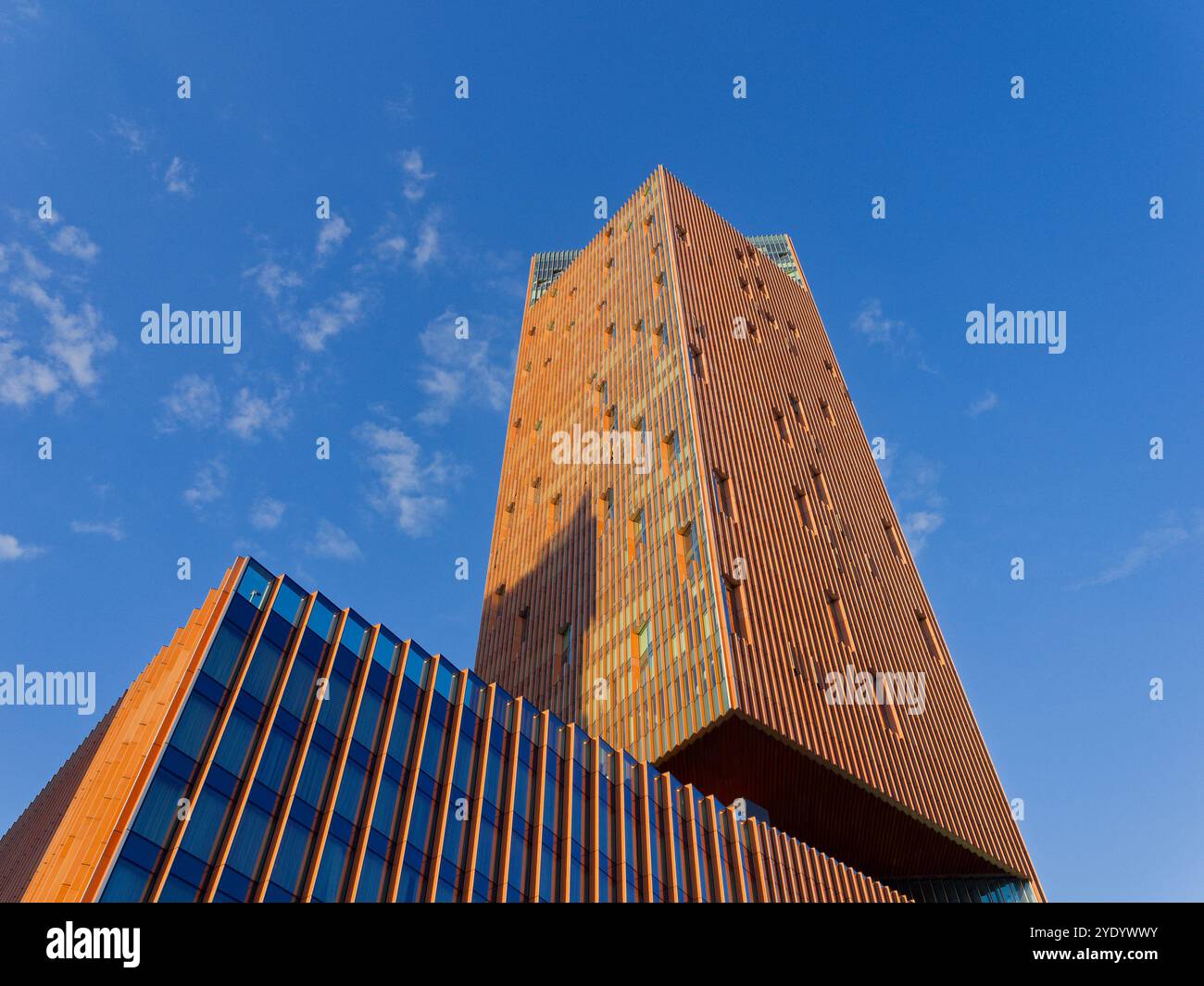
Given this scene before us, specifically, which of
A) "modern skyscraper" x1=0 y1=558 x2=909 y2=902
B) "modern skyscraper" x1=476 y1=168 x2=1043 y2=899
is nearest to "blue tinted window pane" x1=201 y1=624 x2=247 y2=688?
"modern skyscraper" x1=0 y1=558 x2=909 y2=902

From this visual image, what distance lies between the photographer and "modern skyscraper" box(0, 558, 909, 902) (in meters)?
26.4

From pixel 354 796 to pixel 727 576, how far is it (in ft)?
90.6

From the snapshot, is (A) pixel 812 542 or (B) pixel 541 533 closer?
(A) pixel 812 542

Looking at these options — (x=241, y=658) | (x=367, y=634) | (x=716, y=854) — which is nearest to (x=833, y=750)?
(x=716, y=854)

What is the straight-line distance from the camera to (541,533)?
7275 cm

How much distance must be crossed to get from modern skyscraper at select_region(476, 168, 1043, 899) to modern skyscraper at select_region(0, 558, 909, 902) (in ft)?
23.9

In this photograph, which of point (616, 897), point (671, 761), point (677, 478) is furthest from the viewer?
point (677, 478)

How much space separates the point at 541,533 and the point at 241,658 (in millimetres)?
41626

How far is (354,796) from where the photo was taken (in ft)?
103

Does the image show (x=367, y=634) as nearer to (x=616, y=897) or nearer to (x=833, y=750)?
(x=616, y=897)

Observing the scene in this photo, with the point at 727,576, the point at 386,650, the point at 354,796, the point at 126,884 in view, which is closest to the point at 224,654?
the point at 354,796

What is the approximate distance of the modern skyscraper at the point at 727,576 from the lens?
167 ft

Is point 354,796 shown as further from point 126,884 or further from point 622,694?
point 622,694

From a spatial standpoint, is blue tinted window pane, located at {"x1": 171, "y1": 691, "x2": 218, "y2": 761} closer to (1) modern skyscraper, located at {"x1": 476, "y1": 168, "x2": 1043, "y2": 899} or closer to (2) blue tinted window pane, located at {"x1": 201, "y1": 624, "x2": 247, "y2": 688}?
(2) blue tinted window pane, located at {"x1": 201, "y1": 624, "x2": 247, "y2": 688}
